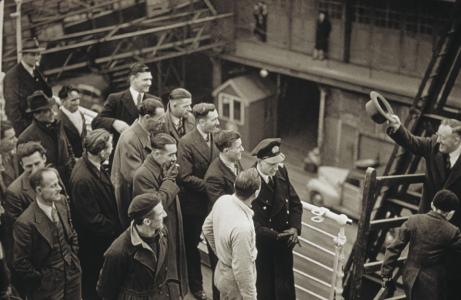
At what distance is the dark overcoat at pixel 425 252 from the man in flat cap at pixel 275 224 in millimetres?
1006

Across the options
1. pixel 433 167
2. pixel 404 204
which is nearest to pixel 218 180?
pixel 433 167

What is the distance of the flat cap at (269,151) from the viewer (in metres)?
6.24

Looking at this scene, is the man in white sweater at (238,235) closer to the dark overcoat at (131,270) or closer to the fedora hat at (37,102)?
the dark overcoat at (131,270)

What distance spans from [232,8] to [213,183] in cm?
2063

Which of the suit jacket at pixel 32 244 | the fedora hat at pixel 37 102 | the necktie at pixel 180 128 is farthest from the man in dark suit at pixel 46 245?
the necktie at pixel 180 128

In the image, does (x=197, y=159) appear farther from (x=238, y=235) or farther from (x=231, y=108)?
(x=231, y=108)

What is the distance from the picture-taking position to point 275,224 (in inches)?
265

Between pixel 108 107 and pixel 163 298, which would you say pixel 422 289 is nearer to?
pixel 163 298

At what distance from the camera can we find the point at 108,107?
8320mm

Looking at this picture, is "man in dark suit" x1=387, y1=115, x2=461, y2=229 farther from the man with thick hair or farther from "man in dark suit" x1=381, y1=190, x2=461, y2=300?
the man with thick hair

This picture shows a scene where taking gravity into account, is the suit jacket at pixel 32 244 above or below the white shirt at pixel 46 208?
below

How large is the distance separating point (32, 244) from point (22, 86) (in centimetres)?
351

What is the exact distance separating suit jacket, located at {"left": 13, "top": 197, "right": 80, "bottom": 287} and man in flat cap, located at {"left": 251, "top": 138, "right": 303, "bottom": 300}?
2.02 metres

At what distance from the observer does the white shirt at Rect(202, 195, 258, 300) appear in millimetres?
5521
